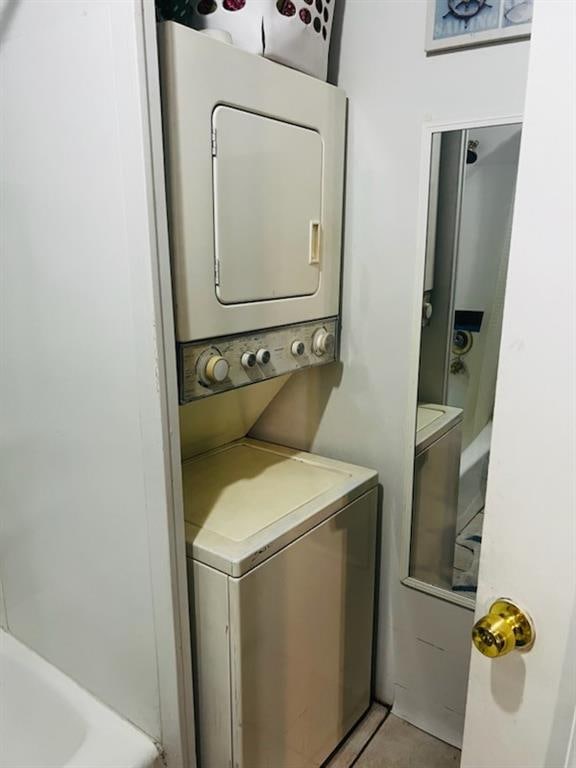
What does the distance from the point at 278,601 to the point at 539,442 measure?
87 cm

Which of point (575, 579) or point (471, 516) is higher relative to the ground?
point (575, 579)

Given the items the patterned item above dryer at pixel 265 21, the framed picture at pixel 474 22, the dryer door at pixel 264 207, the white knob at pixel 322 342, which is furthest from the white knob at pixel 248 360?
the framed picture at pixel 474 22

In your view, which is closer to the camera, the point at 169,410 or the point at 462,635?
the point at 169,410

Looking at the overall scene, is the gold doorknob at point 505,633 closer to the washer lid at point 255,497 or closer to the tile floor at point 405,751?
the washer lid at point 255,497

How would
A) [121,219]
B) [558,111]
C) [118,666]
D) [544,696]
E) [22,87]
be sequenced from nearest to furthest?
1. [558,111]
2. [544,696]
3. [121,219]
4. [22,87]
5. [118,666]

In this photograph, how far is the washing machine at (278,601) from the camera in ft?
4.28

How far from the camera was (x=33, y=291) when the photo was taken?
1.30 meters

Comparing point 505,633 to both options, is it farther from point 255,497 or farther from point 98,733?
point 98,733

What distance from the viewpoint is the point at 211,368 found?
1.26 metres

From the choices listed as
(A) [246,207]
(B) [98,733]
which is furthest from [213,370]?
(B) [98,733]

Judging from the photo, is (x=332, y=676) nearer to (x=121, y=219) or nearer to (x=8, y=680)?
(x=8, y=680)

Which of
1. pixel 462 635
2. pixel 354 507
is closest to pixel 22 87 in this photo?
pixel 354 507

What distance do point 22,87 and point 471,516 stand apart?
5.09 feet

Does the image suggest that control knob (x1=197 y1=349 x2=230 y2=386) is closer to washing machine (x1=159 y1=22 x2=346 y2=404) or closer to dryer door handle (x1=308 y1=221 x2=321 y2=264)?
washing machine (x1=159 y1=22 x2=346 y2=404)
